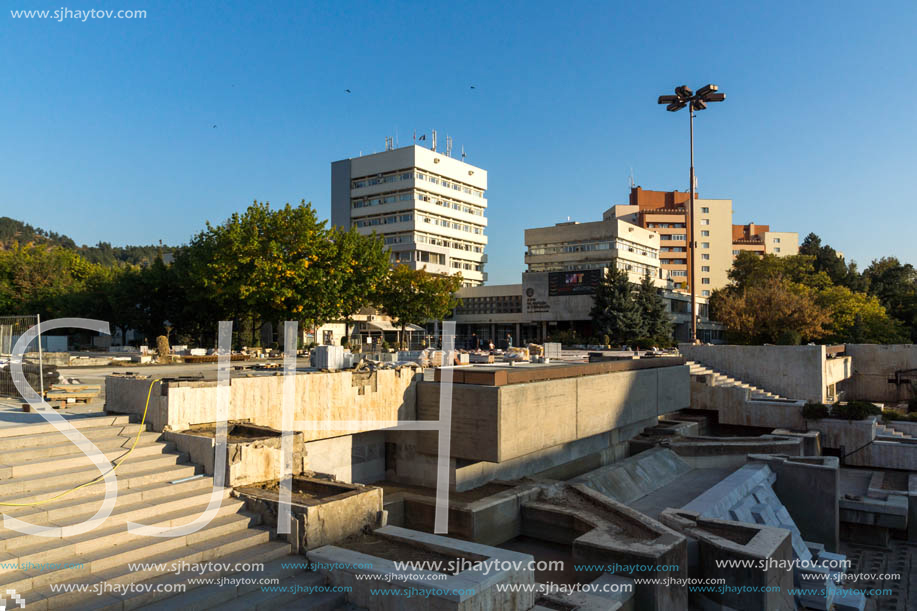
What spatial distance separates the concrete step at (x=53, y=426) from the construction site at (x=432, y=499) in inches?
1.1

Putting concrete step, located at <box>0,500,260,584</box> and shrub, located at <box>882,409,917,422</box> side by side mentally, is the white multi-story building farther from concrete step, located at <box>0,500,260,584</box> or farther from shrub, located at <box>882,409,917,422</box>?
concrete step, located at <box>0,500,260,584</box>

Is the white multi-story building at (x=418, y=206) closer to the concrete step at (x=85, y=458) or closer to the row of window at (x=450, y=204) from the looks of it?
the row of window at (x=450, y=204)

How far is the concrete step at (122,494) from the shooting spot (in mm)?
6762

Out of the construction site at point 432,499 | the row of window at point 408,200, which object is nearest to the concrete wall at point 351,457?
the construction site at point 432,499

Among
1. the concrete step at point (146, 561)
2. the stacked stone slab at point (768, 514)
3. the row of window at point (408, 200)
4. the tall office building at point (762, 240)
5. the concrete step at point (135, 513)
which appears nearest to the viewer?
the concrete step at point (146, 561)

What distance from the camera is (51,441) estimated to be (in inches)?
328

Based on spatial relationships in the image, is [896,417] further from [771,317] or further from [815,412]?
[771,317]

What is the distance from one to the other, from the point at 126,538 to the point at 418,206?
203 ft

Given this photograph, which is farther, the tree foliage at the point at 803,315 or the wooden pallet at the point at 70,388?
the tree foliage at the point at 803,315

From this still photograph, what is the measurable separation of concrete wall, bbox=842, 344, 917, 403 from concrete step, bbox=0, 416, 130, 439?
125ft

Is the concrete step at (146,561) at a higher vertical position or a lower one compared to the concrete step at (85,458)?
lower

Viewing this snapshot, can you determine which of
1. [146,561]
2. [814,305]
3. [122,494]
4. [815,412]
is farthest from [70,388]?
[814,305]

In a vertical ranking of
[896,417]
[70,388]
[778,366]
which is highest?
[70,388]

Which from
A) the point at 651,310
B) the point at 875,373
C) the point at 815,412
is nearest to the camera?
the point at 815,412
